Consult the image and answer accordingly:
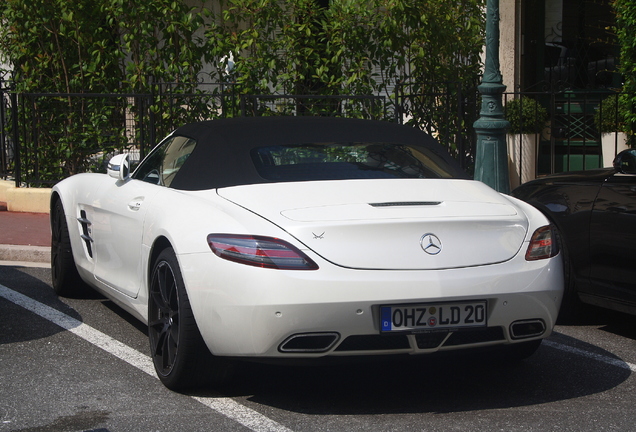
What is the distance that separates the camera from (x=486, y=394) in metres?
4.64

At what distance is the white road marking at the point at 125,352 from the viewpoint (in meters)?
4.19

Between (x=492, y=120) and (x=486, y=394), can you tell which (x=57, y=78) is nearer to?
(x=492, y=120)

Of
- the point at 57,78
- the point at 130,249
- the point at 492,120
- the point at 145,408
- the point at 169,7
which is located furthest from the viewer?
the point at 57,78

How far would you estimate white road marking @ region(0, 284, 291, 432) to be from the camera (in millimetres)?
4188

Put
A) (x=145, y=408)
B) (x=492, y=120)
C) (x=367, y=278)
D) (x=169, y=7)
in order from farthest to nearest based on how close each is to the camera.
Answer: (x=169, y=7) → (x=492, y=120) → (x=145, y=408) → (x=367, y=278)

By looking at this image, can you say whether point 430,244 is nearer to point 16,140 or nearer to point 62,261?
point 62,261

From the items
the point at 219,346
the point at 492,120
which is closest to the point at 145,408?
the point at 219,346

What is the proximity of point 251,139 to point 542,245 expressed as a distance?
1.65 metres

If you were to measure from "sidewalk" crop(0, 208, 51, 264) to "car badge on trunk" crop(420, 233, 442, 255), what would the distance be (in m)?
5.51

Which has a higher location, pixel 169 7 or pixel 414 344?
pixel 169 7

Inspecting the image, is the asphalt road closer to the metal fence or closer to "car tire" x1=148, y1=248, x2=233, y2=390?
"car tire" x1=148, y1=248, x2=233, y2=390

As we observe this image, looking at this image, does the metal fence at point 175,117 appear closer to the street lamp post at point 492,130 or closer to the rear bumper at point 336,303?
the street lamp post at point 492,130

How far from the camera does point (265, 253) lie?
4105 millimetres

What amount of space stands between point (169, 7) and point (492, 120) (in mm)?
5136
